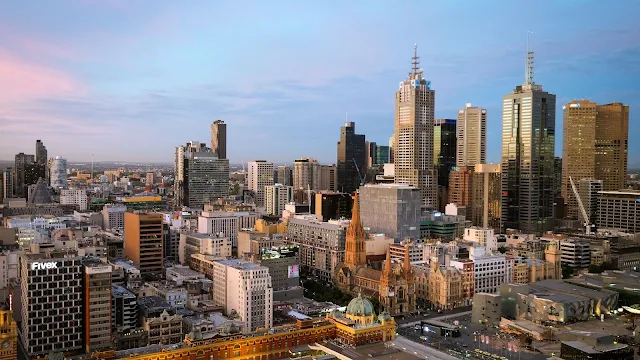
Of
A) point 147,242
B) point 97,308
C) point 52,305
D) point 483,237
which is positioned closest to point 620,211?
point 483,237

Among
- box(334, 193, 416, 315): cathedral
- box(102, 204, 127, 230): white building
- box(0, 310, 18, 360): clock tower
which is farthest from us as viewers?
box(102, 204, 127, 230): white building

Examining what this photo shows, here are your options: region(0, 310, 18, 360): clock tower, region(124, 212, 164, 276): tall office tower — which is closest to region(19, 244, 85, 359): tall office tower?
region(0, 310, 18, 360): clock tower

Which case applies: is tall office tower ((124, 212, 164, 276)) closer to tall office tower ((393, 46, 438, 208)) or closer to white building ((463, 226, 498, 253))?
white building ((463, 226, 498, 253))

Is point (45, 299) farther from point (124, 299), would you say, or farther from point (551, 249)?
point (551, 249)

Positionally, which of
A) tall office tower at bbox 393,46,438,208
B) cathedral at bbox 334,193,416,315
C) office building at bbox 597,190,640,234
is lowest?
cathedral at bbox 334,193,416,315

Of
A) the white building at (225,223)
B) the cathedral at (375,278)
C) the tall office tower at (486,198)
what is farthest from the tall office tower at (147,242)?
the tall office tower at (486,198)

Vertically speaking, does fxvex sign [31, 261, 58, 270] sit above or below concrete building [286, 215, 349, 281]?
above

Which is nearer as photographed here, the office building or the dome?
the dome
